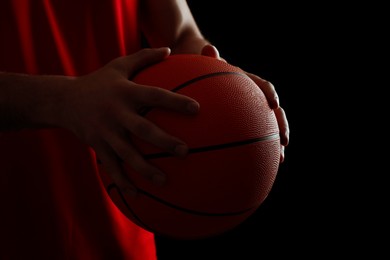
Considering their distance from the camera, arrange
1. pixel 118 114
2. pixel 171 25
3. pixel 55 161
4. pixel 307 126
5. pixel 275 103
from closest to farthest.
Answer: pixel 118 114 < pixel 275 103 < pixel 55 161 < pixel 171 25 < pixel 307 126

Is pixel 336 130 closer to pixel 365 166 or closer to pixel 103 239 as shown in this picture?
pixel 365 166

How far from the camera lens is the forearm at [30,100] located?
0.62 m

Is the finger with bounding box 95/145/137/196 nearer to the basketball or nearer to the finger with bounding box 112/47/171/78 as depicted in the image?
the basketball

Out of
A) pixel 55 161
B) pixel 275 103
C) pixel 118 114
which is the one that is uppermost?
pixel 118 114

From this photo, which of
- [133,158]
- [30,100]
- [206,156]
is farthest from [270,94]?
[30,100]

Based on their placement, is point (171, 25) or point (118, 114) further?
point (171, 25)

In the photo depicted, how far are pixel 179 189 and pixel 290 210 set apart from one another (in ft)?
5.10

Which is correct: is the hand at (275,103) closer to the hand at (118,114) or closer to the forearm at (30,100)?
the hand at (118,114)

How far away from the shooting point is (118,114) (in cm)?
57

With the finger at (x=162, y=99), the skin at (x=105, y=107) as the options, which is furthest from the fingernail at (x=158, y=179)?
the finger at (x=162, y=99)

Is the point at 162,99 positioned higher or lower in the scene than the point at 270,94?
higher

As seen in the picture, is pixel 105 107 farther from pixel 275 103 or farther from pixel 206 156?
pixel 275 103

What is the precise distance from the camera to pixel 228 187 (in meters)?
0.66

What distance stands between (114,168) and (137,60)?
176 millimetres
